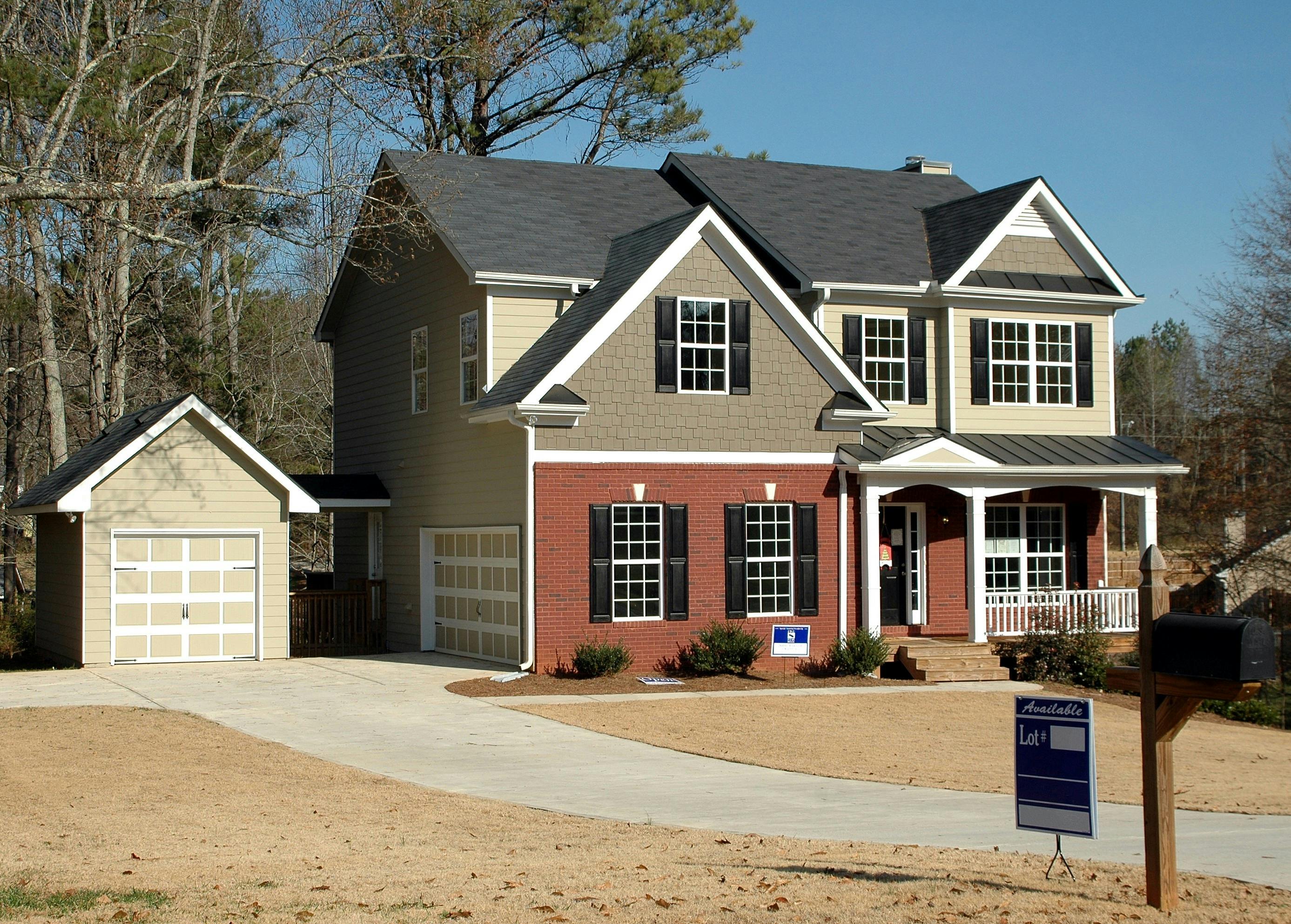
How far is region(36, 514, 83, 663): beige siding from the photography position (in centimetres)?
2417

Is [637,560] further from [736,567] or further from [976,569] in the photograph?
[976,569]

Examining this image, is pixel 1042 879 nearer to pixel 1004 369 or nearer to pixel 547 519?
pixel 547 519

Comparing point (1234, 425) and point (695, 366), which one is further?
point (1234, 425)

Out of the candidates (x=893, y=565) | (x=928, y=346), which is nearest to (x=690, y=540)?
(x=893, y=565)

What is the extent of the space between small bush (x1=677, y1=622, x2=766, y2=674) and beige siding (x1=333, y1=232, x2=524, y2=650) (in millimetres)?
3522

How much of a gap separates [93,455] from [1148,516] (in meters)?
18.9

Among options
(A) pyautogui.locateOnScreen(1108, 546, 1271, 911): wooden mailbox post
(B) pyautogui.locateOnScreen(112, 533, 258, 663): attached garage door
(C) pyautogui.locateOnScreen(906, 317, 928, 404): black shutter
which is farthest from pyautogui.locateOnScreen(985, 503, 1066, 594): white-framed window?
(A) pyautogui.locateOnScreen(1108, 546, 1271, 911): wooden mailbox post

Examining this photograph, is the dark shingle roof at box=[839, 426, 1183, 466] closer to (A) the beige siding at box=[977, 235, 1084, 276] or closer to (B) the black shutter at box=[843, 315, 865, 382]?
(B) the black shutter at box=[843, 315, 865, 382]

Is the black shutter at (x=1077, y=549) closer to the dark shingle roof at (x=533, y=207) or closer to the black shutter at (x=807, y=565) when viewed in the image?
the black shutter at (x=807, y=565)

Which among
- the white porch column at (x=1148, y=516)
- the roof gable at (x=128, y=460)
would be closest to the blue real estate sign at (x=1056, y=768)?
the white porch column at (x=1148, y=516)

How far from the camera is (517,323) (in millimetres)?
24391

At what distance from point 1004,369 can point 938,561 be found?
392 centimetres

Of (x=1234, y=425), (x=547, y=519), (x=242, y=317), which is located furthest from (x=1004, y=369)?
(x=242, y=317)

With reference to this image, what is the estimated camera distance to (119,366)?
3097cm
